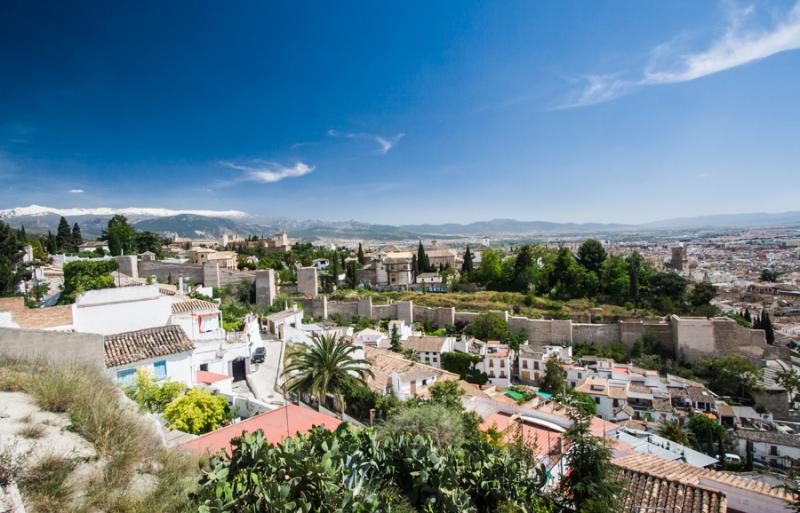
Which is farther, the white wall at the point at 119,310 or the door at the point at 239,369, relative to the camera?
the door at the point at 239,369

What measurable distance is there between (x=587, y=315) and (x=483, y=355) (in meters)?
7.94

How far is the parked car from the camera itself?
42.8 feet

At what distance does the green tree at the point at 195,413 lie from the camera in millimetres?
6367

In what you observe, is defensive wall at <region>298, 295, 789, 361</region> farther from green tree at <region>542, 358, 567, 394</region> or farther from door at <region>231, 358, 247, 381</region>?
door at <region>231, 358, 247, 381</region>

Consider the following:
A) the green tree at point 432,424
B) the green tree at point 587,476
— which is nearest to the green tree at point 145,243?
the green tree at point 432,424

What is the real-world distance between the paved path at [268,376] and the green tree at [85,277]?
6861 millimetres

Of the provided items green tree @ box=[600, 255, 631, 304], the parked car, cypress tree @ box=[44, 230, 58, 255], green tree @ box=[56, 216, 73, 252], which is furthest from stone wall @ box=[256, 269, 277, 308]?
green tree @ box=[600, 255, 631, 304]

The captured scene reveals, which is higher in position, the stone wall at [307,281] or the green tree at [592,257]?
the green tree at [592,257]

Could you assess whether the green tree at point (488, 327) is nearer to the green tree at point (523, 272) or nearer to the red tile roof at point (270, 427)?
the green tree at point (523, 272)

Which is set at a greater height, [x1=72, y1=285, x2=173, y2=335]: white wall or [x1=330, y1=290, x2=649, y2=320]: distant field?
[x1=72, y1=285, x2=173, y2=335]: white wall

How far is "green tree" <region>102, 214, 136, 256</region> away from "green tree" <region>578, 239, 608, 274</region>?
3524 centimetres

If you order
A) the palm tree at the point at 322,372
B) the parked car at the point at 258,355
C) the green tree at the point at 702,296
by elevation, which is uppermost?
the palm tree at the point at 322,372

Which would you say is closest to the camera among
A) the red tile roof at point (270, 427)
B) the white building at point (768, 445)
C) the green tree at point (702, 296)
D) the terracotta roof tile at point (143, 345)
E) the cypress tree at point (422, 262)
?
the red tile roof at point (270, 427)

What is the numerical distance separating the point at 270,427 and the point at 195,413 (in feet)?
4.11
